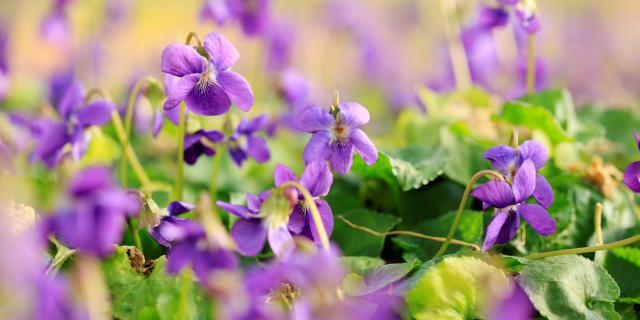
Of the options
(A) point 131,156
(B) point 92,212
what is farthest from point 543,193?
(A) point 131,156

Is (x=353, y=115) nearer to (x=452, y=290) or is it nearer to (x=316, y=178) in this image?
(x=316, y=178)

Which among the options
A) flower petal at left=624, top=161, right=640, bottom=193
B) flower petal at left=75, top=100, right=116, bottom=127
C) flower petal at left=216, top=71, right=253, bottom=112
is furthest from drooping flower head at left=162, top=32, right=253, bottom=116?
flower petal at left=624, top=161, right=640, bottom=193

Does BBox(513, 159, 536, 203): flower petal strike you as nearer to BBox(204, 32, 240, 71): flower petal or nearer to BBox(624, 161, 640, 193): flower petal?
BBox(624, 161, 640, 193): flower petal

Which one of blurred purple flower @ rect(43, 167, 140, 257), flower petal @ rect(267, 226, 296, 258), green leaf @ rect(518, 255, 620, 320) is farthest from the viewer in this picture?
green leaf @ rect(518, 255, 620, 320)

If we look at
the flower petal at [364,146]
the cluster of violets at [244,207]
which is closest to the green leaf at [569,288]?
the cluster of violets at [244,207]

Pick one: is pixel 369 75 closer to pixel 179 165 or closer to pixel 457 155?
pixel 457 155

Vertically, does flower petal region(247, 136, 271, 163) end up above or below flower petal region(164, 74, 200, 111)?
below

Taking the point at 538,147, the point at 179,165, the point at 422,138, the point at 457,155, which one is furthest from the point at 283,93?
the point at 538,147
